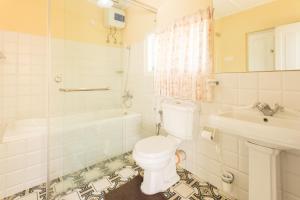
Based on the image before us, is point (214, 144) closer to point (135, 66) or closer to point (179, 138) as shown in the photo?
point (179, 138)

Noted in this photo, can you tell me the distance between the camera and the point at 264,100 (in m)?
1.25

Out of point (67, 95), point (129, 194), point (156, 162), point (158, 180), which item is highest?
point (67, 95)

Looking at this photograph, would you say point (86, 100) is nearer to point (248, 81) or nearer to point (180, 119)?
point (180, 119)

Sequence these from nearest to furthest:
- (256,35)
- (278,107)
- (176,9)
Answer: (278,107) < (256,35) < (176,9)

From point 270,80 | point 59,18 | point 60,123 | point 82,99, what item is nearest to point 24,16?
point 59,18

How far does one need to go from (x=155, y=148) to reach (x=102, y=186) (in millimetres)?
661

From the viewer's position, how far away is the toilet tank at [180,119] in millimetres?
1669

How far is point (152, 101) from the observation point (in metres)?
2.33

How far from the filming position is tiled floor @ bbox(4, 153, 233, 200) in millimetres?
1512

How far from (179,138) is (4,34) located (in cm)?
227

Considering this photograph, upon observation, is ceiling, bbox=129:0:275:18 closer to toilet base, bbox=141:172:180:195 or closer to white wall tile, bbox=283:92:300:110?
white wall tile, bbox=283:92:300:110

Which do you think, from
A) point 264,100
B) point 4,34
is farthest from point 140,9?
point 264,100

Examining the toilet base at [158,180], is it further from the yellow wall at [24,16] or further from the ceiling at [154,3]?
the yellow wall at [24,16]

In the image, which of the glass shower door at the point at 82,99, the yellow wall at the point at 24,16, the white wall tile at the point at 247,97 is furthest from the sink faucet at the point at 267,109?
the yellow wall at the point at 24,16
